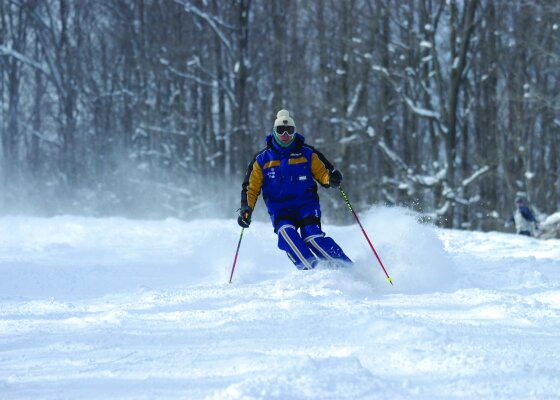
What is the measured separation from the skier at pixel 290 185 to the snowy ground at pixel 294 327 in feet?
1.45

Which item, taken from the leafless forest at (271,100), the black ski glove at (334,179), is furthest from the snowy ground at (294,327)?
the leafless forest at (271,100)

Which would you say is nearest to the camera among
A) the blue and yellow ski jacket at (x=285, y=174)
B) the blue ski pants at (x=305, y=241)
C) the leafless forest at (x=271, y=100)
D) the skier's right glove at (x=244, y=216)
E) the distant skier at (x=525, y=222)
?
the blue ski pants at (x=305, y=241)

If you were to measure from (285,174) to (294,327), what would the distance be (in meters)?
2.92

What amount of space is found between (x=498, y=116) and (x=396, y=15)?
16.8ft

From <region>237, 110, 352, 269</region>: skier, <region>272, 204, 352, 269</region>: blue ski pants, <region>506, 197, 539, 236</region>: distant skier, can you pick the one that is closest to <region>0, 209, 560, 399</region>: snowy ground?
<region>272, 204, 352, 269</region>: blue ski pants

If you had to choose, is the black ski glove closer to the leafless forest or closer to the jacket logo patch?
the jacket logo patch

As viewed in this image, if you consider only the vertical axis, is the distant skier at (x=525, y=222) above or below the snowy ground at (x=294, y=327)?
below

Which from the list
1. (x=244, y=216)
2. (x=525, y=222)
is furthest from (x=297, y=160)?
(x=525, y=222)

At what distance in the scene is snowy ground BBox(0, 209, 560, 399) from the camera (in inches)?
117

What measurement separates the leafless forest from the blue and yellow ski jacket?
12921mm

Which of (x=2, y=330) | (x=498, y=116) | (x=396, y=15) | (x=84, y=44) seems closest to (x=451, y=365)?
(x=2, y=330)

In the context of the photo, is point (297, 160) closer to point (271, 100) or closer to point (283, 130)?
point (283, 130)

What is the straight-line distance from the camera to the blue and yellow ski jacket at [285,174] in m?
6.82

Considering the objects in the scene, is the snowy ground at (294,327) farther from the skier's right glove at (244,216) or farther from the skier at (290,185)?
the skier's right glove at (244,216)
